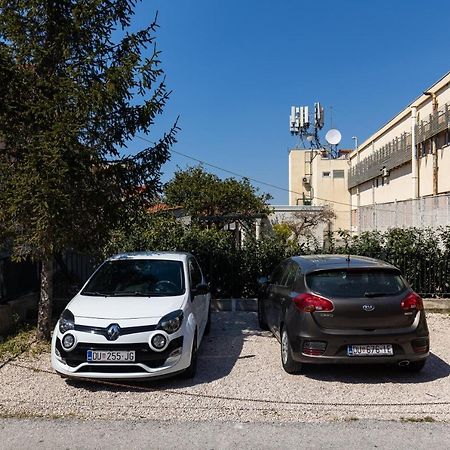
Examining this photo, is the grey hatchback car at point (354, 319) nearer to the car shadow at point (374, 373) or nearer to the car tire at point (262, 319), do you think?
the car shadow at point (374, 373)

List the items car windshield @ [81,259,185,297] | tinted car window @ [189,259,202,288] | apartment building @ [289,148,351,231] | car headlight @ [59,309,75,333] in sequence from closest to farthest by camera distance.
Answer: car headlight @ [59,309,75,333]
car windshield @ [81,259,185,297]
tinted car window @ [189,259,202,288]
apartment building @ [289,148,351,231]

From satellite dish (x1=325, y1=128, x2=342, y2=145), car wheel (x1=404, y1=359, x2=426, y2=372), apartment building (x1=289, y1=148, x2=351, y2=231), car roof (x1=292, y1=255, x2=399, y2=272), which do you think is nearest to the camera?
car wheel (x1=404, y1=359, x2=426, y2=372)

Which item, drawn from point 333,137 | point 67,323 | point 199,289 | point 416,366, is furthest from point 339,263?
point 333,137

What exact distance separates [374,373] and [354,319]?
1022mm

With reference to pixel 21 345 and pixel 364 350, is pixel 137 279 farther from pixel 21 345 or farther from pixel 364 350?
pixel 364 350

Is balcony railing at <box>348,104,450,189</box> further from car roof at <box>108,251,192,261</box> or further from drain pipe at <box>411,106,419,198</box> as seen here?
car roof at <box>108,251,192,261</box>

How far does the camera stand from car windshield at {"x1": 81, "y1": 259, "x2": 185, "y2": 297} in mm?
6559

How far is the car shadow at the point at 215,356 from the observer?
5660mm

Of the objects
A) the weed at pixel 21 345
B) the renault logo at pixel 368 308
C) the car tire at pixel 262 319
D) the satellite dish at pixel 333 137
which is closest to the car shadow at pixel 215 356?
the car tire at pixel 262 319

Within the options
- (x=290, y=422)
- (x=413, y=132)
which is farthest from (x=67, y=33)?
(x=413, y=132)

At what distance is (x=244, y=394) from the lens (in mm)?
5461

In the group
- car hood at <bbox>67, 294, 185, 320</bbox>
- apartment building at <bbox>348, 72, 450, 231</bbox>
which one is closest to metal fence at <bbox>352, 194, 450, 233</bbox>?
apartment building at <bbox>348, 72, 450, 231</bbox>

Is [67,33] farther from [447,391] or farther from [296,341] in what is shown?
[447,391]

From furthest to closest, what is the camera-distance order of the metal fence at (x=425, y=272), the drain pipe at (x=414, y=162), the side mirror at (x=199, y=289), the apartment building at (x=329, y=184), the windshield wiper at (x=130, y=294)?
the apartment building at (x=329, y=184)
the drain pipe at (x=414, y=162)
the metal fence at (x=425, y=272)
the side mirror at (x=199, y=289)
the windshield wiper at (x=130, y=294)
